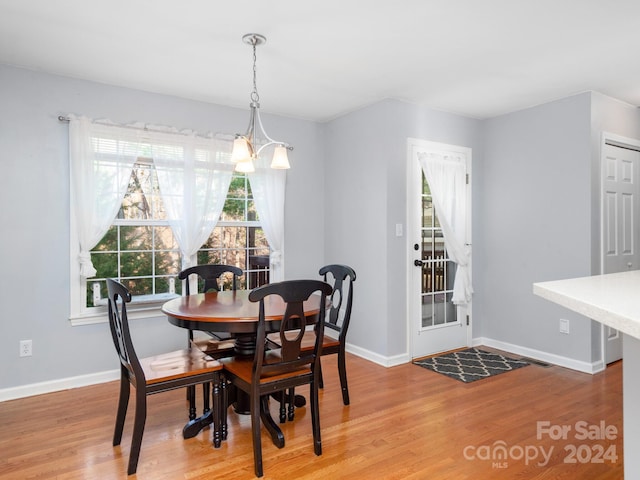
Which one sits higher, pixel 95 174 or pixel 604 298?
pixel 95 174

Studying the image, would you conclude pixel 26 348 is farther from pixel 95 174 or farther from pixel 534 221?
pixel 534 221

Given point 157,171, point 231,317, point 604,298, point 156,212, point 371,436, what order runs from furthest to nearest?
point 156,212, point 157,171, point 371,436, point 231,317, point 604,298

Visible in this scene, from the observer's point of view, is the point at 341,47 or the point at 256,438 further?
the point at 341,47

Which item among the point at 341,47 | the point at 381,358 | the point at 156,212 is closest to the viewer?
the point at 341,47

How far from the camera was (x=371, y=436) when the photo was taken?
100 inches

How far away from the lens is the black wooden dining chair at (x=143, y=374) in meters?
2.15

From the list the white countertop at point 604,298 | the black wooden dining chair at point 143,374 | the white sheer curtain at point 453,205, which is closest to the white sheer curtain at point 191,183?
the black wooden dining chair at point 143,374

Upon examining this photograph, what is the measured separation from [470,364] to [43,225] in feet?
12.5

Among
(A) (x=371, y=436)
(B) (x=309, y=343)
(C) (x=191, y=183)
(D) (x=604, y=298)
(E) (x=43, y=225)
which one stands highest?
(C) (x=191, y=183)

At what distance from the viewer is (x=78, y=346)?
342cm

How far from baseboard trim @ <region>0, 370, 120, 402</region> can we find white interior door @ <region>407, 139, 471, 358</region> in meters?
2.72

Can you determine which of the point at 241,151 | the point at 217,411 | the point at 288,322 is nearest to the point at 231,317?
the point at 288,322

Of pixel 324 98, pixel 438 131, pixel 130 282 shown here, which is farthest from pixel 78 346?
pixel 438 131

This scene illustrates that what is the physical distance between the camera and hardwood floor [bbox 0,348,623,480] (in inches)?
86.4
